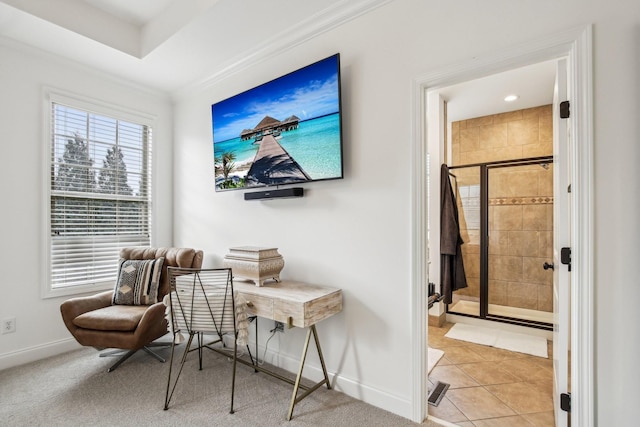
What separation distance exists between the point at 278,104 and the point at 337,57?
605mm

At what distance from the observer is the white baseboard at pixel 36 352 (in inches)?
102

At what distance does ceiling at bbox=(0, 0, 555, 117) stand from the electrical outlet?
230 cm

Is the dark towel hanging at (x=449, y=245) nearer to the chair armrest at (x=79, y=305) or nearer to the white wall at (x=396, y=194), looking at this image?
the white wall at (x=396, y=194)

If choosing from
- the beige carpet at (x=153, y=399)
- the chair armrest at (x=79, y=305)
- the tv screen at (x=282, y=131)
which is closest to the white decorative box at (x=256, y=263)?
the tv screen at (x=282, y=131)

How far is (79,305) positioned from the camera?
2568 millimetres

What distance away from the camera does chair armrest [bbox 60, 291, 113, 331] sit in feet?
8.13

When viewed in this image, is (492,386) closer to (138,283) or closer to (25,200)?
(138,283)

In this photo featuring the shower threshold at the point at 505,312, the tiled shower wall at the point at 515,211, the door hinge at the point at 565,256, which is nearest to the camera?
the door hinge at the point at 565,256

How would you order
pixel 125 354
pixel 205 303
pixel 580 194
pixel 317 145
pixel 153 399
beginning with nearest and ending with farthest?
1. pixel 580 194
2. pixel 205 303
3. pixel 153 399
4. pixel 317 145
5. pixel 125 354

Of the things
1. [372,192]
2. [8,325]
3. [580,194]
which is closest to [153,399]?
[8,325]

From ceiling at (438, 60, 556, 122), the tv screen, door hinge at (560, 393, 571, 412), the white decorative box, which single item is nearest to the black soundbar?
the tv screen

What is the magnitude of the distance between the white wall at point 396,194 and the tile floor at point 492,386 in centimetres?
47

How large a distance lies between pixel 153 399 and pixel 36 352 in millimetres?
1474

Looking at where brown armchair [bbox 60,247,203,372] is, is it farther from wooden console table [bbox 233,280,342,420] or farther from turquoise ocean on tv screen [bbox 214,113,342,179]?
turquoise ocean on tv screen [bbox 214,113,342,179]
